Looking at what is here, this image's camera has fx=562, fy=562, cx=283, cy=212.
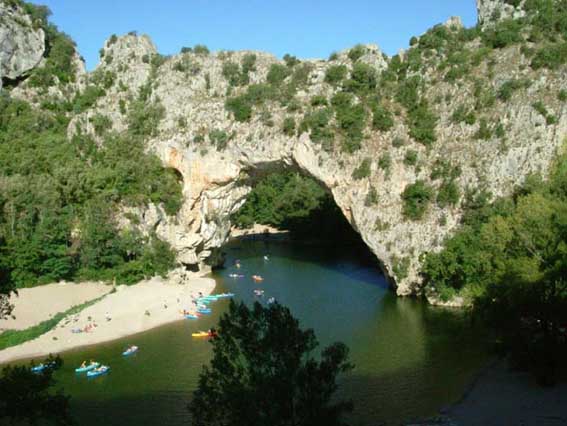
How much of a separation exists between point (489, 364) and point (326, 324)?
32.2ft

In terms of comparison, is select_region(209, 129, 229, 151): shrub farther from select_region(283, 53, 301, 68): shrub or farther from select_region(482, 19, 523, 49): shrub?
select_region(482, 19, 523, 49): shrub

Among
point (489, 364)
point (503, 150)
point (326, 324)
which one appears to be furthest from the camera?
point (503, 150)

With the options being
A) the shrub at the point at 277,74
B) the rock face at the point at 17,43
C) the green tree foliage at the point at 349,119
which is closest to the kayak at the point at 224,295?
the green tree foliage at the point at 349,119

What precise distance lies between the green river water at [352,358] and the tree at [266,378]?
8.65 m

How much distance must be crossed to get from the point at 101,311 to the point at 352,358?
59.4 ft

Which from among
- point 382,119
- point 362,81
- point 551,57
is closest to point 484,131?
point 551,57

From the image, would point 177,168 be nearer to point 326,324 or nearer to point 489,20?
point 326,324

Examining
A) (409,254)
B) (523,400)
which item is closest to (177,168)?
(409,254)

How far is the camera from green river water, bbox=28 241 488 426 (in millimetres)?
23080

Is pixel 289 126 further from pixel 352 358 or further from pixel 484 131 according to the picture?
pixel 352 358

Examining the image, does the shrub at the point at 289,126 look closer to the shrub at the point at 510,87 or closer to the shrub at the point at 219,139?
the shrub at the point at 219,139

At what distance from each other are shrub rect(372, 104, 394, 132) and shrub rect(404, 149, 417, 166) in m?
2.76

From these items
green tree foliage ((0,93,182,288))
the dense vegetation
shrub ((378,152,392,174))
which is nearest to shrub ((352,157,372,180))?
shrub ((378,152,392,174))

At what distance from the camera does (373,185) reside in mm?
42969
